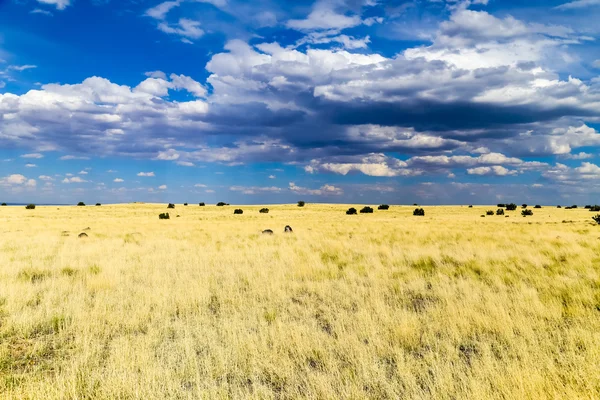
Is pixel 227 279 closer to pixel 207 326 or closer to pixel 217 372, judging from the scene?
pixel 207 326

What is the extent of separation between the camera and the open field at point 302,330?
5.08m

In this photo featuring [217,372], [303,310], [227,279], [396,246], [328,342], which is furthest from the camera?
[396,246]

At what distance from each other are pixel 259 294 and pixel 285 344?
3817 millimetres

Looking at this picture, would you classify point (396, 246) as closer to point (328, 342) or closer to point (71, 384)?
point (328, 342)

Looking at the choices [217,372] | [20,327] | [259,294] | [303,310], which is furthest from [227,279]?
[217,372]

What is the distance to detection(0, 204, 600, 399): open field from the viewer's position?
5.08 metres

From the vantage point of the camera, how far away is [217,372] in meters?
5.65

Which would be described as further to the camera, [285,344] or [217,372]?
[285,344]

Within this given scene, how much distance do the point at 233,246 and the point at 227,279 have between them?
783 centimetres

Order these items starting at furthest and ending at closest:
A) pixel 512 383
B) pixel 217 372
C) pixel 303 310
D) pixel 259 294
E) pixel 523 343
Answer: pixel 259 294, pixel 303 310, pixel 523 343, pixel 217 372, pixel 512 383

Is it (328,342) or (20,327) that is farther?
(20,327)

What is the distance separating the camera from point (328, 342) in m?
6.60

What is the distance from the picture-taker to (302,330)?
706cm

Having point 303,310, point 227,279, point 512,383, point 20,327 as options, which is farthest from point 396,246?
point 20,327
